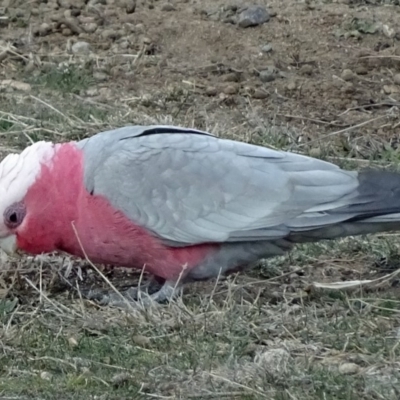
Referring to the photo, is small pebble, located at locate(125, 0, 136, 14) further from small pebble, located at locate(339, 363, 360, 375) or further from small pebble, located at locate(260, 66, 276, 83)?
small pebble, located at locate(339, 363, 360, 375)

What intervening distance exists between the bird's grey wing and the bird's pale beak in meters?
0.38

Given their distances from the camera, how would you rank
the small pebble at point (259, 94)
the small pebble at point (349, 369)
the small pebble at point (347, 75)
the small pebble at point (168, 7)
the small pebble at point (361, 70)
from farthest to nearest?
the small pebble at point (168, 7) < the small pebble at point (361, 70) < the small pebble at point (347, 75) < the small pebble at point (259, 94) < the small pebble at point (349, 369)

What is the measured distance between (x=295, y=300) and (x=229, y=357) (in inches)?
29.2

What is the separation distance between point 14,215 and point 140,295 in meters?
0.57

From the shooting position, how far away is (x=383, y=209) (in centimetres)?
420

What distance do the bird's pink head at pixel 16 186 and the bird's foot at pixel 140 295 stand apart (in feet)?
1.34

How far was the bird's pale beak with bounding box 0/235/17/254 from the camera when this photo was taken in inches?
170

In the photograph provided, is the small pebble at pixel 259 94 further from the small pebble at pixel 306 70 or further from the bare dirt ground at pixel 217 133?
the small pebble at pixel 306 70

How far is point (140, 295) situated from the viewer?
433 cm

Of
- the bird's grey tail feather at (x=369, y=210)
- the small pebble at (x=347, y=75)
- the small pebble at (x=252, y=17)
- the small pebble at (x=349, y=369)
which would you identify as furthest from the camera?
the small pebble at (x=252, y=17)

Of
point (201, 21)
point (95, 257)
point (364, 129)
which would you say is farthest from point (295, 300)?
point (201, 21)

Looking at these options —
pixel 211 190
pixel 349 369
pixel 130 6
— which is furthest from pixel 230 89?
pixel 349 369

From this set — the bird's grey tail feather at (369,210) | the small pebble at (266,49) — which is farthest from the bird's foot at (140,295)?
the small pebble at (266,49)

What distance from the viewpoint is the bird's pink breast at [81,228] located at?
4.22 m
